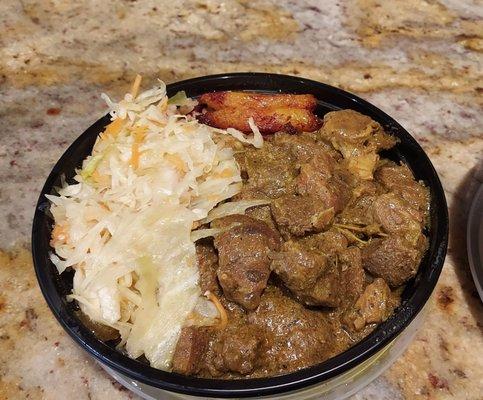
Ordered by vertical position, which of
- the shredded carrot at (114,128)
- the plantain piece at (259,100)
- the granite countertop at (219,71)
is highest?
the plantain piece at (259,100)

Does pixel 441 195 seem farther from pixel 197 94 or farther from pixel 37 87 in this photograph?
pixel 37 87

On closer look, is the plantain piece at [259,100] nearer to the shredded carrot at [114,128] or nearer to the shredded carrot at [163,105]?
the shredded carrot at [163,105]

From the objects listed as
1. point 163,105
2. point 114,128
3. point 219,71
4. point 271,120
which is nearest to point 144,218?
point 114,128

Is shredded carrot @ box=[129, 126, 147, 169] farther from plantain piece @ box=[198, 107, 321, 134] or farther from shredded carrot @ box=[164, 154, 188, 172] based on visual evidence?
plantain piece @ box=[198, 107, 321, 134]

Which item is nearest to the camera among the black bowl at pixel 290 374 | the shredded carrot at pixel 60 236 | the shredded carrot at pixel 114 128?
the black bowl at pixel 290 374

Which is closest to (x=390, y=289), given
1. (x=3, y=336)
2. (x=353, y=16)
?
(x=3, y=336)

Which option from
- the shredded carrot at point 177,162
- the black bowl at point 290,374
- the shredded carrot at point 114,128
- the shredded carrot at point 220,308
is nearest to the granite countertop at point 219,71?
the black bowl at point 290,374

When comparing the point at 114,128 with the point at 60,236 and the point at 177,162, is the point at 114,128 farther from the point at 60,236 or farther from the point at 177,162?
the point at 60,236

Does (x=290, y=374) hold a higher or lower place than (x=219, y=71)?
higher
